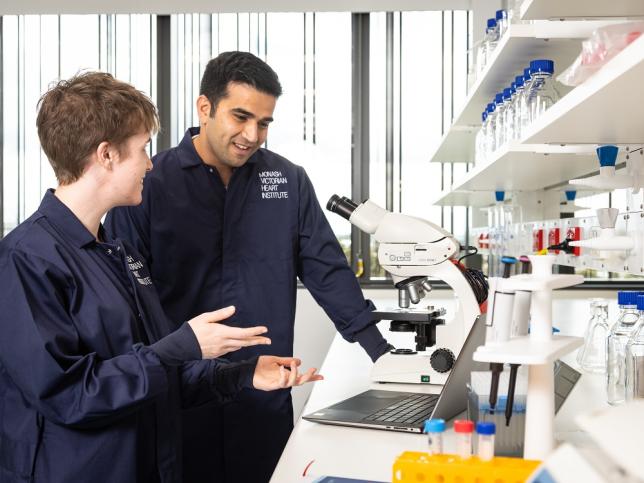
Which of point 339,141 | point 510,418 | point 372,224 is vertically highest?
point 339,141

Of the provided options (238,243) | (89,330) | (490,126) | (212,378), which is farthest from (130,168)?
(490,126)

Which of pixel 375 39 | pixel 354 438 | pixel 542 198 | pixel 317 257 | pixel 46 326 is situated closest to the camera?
pixel 46 326

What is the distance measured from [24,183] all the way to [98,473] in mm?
3885

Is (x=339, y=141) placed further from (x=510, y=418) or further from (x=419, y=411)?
(x=510, y=418)

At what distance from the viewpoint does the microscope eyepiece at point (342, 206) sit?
193 centimetres

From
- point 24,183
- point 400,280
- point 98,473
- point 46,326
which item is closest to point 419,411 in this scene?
point 400,280

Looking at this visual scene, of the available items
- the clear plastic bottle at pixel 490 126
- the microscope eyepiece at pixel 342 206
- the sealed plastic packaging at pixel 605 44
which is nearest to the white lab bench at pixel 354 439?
the microscope eyepiece at pixel 342 206

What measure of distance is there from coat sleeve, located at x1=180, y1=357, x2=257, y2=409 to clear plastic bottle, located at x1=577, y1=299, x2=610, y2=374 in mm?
1048

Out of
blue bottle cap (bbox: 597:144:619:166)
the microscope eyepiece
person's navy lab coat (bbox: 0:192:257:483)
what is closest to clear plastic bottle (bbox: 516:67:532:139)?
blue bottle cap (bbox: 597:144:619:166)

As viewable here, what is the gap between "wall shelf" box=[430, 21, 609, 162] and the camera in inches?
59.7

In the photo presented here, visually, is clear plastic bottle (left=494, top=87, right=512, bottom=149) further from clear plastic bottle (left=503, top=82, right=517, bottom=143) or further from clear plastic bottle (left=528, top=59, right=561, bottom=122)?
clear plastic bottle (left=528, top=59, right=561, bottom=122)

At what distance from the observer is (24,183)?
15.8 ft

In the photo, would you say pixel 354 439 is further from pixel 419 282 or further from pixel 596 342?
pixel 596 342

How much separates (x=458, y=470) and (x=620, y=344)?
3.76 feet
